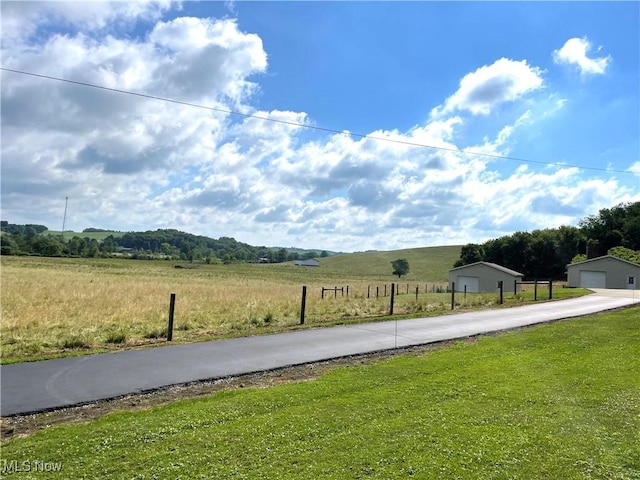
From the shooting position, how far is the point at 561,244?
70.8 m

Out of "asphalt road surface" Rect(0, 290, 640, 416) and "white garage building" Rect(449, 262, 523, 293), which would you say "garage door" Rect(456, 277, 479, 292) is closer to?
"white garage building" Rect(449, 262, 523, 293)

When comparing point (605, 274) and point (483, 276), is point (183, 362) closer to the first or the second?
point (483, 276)

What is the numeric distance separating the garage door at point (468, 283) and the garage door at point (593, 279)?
1072cm

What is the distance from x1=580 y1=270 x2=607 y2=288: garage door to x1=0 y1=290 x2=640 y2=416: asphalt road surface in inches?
1579

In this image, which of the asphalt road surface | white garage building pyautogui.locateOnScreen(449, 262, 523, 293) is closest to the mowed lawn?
the asphalt road surface

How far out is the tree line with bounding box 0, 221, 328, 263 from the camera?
104 m

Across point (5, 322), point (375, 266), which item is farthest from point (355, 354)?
point (375, 266)

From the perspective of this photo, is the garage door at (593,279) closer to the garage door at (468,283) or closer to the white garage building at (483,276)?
the white garage building at (483,276)

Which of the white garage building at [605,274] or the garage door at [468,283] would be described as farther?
the garage door at [468,283]

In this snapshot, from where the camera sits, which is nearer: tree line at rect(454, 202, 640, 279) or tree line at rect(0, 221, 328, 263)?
tree line at rect(454, 202, 640, 279)

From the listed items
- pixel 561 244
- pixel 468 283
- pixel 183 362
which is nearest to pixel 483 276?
pixel 468 283

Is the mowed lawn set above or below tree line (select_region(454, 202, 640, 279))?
below

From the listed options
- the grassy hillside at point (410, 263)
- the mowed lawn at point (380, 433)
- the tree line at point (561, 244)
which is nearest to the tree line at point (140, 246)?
the grassy hillside at point (410, 263)

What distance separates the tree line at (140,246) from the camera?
104m
